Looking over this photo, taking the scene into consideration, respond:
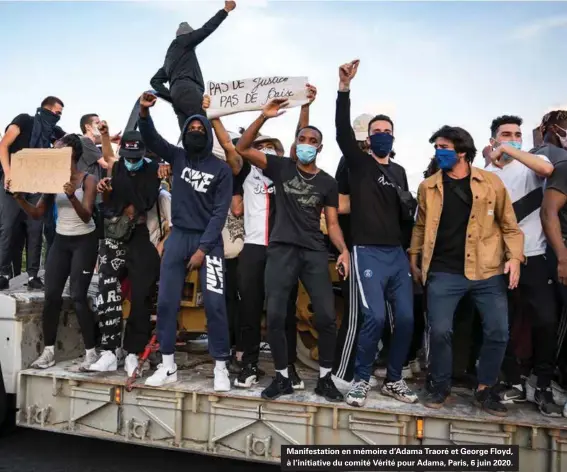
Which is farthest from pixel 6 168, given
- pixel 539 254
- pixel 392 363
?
pixel 539 254

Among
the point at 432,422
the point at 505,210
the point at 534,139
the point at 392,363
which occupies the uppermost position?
the point at 534,139

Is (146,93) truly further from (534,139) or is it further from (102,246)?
(534,139)

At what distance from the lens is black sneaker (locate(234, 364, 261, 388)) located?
4129 mm

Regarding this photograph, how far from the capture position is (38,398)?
14.8 ft

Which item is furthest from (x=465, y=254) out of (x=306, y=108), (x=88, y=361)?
(x=88, y=361)

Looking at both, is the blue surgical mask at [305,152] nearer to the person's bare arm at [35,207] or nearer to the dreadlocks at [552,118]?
the dreadlocks at [552,118]

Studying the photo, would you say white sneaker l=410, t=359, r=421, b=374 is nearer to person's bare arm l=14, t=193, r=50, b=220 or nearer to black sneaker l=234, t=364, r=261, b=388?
black sneaker l=234, t=364, r=261, b=388

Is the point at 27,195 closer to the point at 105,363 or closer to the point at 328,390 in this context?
the point at 105,363

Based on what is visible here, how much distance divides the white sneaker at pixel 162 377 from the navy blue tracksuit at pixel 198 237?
142 mm

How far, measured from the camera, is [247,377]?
4.18 meters

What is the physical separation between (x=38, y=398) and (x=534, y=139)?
5.04 meters

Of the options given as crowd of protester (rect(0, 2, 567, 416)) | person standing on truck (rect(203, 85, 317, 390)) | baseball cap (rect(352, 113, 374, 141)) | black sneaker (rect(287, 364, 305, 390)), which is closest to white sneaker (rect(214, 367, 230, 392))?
crowd of protester (rect(0, 2, 567, 416))

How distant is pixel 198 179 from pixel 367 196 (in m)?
1.36

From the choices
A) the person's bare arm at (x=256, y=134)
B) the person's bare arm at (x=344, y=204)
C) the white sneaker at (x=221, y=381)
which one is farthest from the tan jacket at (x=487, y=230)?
the white sneaker at (x=221, y=381)
